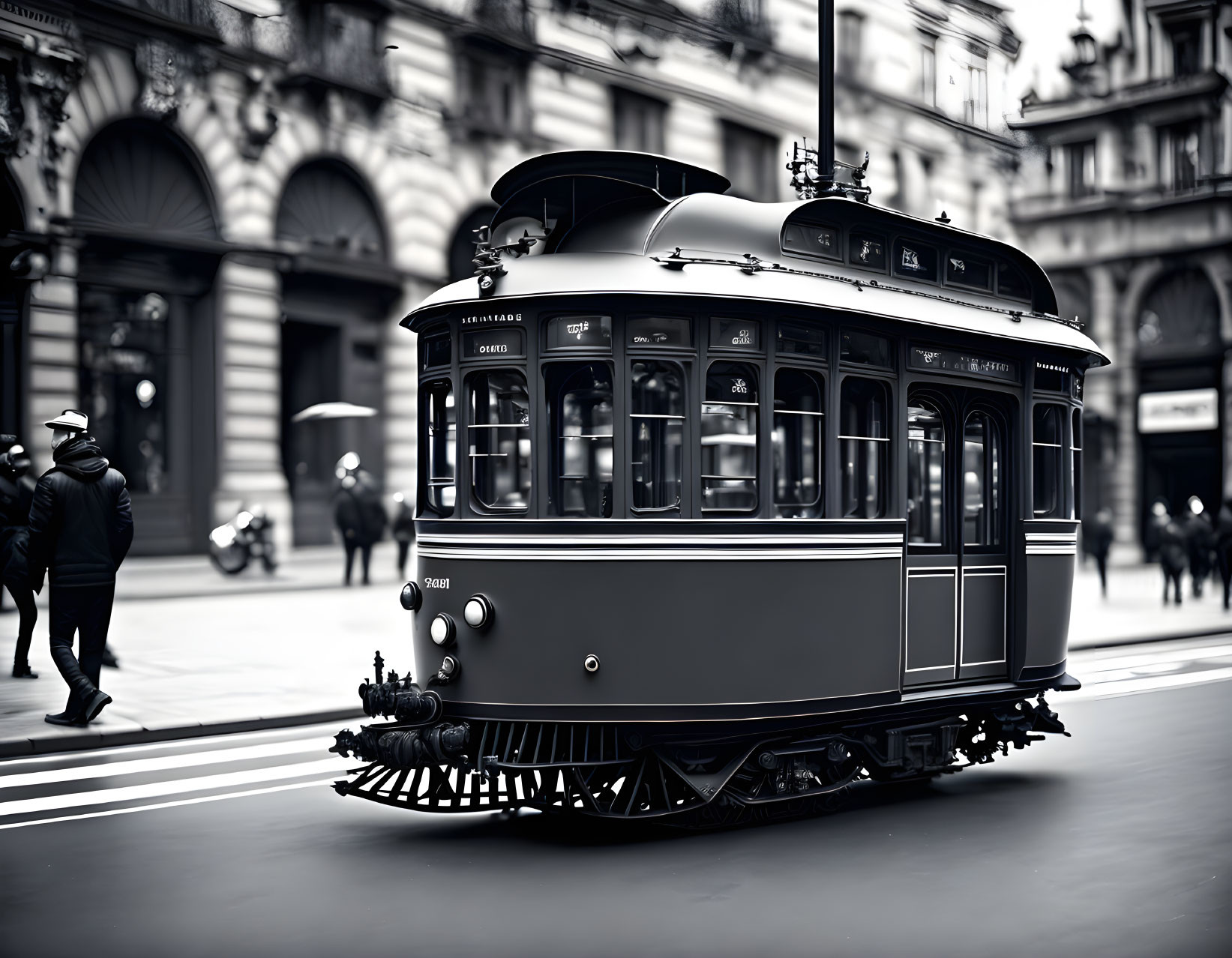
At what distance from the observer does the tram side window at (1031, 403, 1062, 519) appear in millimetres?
9883

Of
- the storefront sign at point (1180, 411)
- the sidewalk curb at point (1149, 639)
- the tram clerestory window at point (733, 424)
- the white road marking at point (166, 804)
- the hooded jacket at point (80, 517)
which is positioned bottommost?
the sidewalk curb at point (1149, 639)

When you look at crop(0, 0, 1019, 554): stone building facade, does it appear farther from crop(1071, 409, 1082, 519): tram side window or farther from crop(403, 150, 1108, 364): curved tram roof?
crop(1071, 409, 1082, 519): tram side window

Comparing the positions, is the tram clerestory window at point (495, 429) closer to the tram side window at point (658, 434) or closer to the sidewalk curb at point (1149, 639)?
the tram side window at point (658, 434)

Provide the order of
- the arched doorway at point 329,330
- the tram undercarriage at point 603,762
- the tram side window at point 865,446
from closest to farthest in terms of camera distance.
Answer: the tram undercarriage at point 603,762 → the tram side window at point 865,446 → the arched doorway at point 329,330

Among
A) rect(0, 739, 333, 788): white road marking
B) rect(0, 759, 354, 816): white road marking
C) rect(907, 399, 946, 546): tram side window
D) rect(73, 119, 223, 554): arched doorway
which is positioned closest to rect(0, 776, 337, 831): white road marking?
rect(0, 759, 354, 816): white road marking

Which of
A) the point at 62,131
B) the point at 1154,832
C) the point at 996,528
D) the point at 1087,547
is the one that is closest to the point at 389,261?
the point at 62,131

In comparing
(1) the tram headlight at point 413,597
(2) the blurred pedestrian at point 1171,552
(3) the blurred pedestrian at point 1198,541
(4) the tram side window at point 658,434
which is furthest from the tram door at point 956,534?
(3) the blurred pedestrian at point 1198,541

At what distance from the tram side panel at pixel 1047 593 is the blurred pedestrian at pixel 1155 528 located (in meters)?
16.5

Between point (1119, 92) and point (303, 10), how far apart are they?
26381 mm

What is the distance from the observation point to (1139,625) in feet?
68.3

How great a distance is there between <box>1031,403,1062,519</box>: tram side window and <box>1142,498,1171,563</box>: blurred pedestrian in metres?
16.6

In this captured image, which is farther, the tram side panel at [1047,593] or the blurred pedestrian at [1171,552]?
the blurred pedestrian at [1171,552]

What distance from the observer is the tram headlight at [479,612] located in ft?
24.7

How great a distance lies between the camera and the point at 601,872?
687 centimetres
